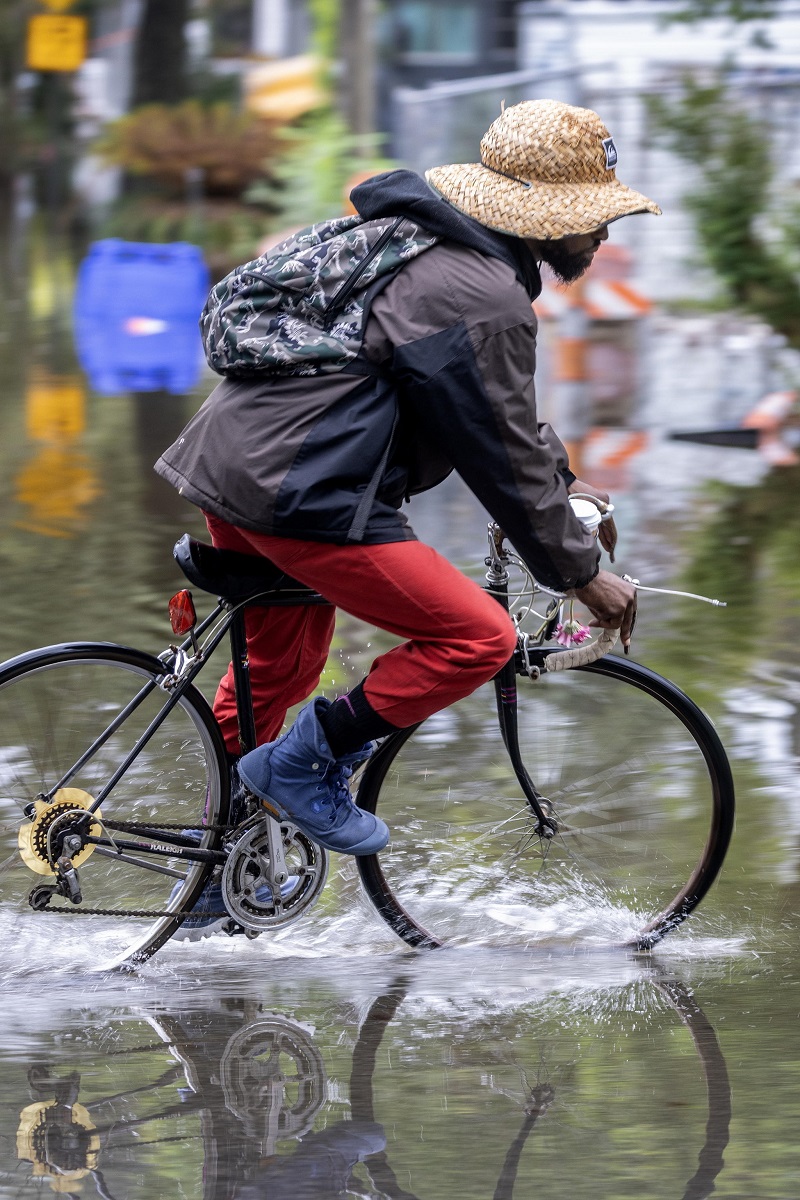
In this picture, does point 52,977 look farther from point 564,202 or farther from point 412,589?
point 564,202

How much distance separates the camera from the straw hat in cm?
337

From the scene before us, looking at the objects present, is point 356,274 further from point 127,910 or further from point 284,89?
point 284,89

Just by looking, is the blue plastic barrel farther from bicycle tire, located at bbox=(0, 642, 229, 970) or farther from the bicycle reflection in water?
the bicycle reflection in water

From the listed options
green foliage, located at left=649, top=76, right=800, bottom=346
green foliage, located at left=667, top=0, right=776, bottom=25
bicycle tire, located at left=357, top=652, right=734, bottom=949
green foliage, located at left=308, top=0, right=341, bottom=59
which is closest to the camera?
bicycle tire, located at left=357, top=652, right=734, bottom=949

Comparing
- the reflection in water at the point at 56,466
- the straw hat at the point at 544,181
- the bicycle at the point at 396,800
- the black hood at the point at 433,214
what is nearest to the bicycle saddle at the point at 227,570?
the bicycle at the point at 396,800

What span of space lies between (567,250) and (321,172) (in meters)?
14.2

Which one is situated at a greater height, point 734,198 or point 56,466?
point 734,198

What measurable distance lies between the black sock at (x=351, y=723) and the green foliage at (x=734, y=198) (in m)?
6.63

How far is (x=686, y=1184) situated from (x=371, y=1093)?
0.68m

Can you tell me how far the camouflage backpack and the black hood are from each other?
0.02m

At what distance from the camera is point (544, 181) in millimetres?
3412

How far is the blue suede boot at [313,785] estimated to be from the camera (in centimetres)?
374

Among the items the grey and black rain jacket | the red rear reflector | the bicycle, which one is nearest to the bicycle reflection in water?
the bicycle

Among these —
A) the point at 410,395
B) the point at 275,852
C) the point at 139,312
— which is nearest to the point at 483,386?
the point at 410,395
